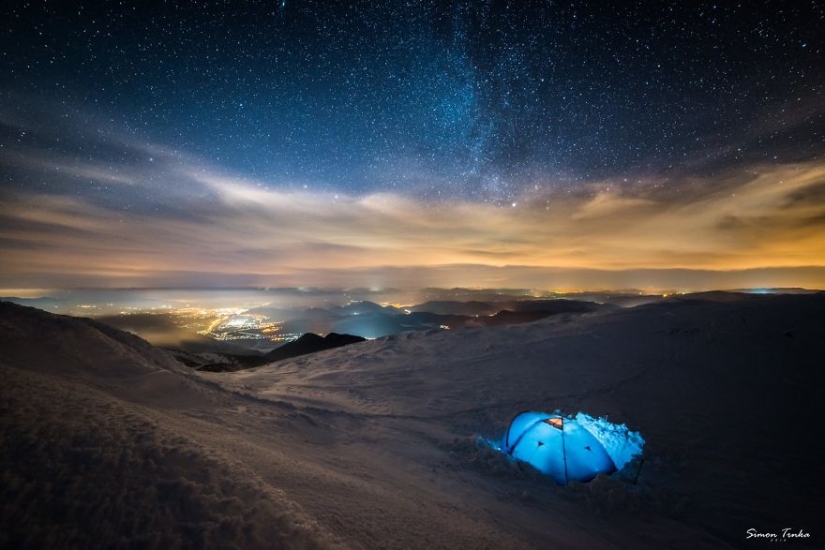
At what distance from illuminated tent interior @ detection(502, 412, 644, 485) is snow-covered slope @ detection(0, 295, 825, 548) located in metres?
0.50

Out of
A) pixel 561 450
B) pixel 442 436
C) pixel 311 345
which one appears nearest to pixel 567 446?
pixel 561 450

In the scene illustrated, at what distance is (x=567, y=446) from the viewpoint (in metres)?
7.84

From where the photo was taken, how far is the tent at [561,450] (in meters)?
7.59

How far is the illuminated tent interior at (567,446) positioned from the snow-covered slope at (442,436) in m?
0.50

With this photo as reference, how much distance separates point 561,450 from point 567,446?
0.18m

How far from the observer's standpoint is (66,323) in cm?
773

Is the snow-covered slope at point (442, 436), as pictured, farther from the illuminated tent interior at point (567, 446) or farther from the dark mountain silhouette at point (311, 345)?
the dark mountain silhouette at point (311, 345)

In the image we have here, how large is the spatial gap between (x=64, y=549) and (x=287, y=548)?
5.20ft

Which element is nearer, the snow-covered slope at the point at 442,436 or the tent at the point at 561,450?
the snow-covered slope at the point at 442,436

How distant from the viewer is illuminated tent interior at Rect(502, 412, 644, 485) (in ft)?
25.0

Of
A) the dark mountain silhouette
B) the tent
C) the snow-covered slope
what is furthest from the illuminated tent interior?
the dark mountain silhouette

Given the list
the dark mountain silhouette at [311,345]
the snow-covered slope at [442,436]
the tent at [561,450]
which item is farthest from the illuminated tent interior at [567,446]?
the dark mountain silhouette at [311,345]

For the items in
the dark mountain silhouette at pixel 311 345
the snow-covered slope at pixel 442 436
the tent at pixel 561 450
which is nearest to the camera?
A: the snow-covered slope at pixel 442 436

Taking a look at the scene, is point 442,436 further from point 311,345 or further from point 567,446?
point 311,345
